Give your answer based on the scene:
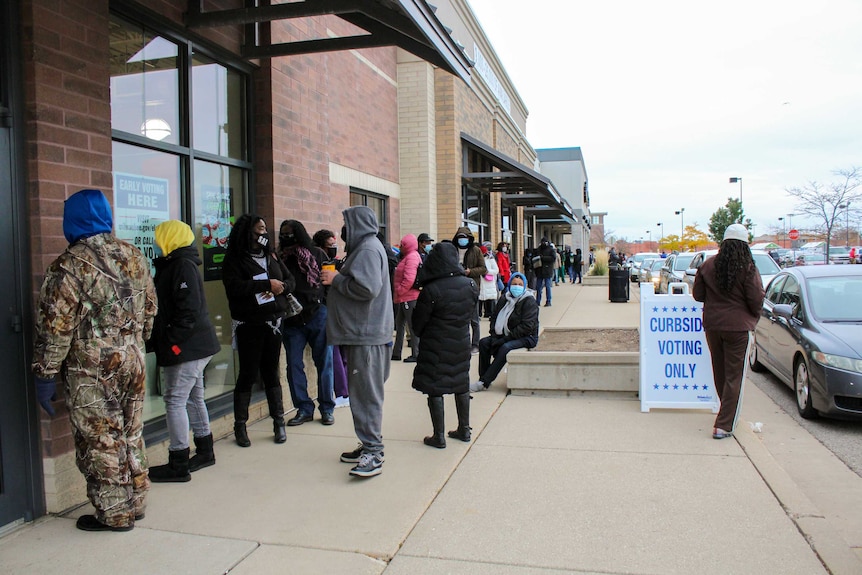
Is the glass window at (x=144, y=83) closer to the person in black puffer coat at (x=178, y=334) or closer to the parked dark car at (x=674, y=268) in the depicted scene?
the person in black puffer coat at (x=178, y=334)

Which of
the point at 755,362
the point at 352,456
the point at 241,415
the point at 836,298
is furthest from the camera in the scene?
the point at 755,362

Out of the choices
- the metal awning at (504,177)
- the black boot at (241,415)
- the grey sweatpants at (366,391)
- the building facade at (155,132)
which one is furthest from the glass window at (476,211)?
the grey sweatpants at (366,391)

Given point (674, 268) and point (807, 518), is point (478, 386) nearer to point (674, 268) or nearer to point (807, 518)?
point (807, 518)

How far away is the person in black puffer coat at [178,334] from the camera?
450 cm

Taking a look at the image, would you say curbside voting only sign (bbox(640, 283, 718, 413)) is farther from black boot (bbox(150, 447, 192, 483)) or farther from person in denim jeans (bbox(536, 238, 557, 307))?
person in denim jeans (bbox(536, 238, 557, 307))

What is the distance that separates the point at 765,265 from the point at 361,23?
1137 cm

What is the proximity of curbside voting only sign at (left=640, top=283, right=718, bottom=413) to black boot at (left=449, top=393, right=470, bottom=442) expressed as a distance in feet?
6.72

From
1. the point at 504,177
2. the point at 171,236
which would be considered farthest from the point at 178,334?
the point at 504,177

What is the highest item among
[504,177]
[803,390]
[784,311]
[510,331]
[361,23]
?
[361,23]

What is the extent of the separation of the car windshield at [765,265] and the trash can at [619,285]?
4421 millimetres

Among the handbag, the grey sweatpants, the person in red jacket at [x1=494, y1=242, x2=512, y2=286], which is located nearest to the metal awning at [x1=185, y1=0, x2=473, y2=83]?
the handbag

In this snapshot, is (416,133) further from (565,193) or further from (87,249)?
(565,193)

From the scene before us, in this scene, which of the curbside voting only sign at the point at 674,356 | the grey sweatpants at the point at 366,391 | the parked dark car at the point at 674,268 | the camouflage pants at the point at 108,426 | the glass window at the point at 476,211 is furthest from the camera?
the parked dark car at the point at 674,268

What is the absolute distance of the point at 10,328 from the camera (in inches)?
153
